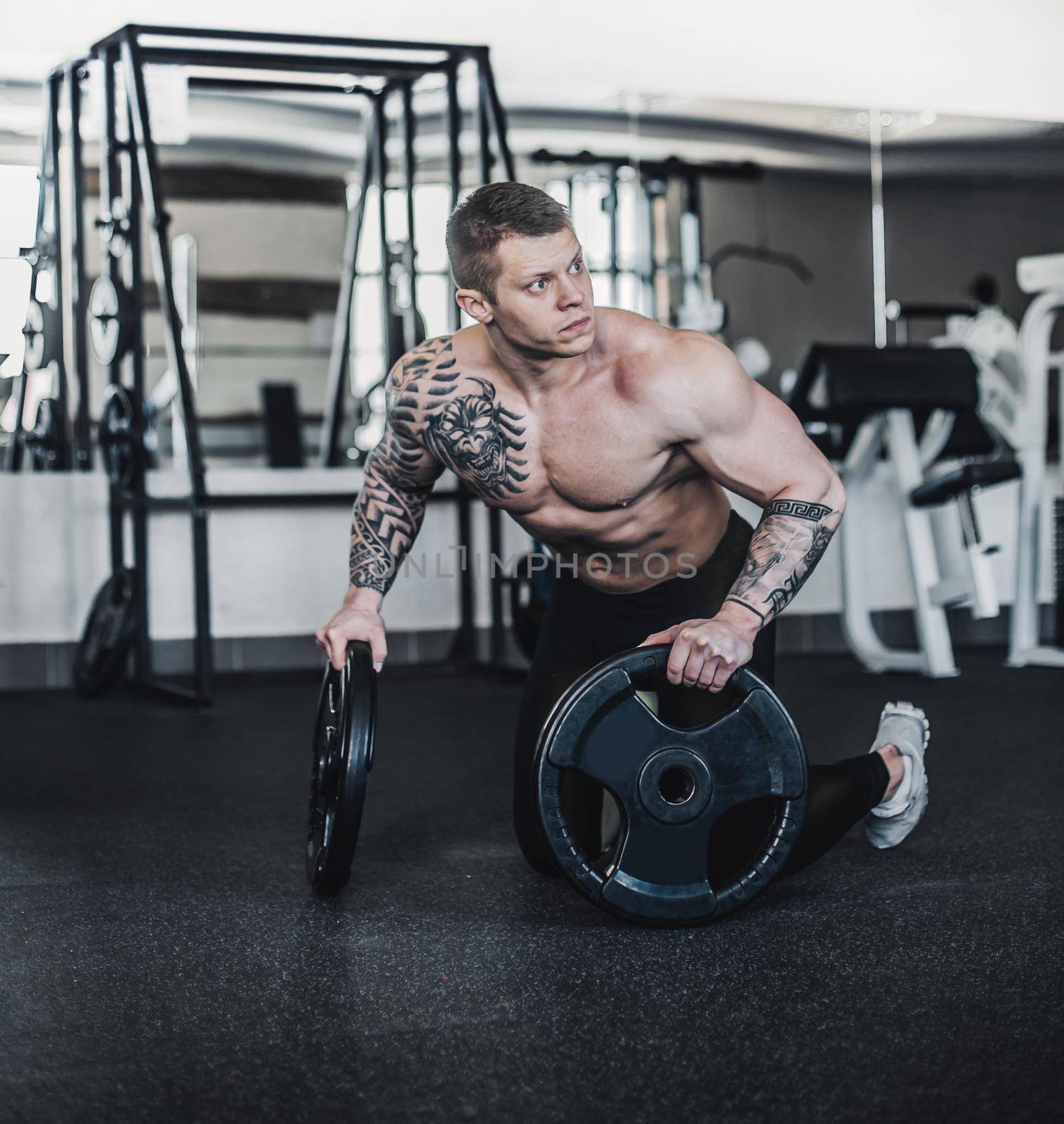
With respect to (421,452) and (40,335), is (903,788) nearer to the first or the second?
(421,452)

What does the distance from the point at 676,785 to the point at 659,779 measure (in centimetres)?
11

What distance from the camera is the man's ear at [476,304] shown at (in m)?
1.83

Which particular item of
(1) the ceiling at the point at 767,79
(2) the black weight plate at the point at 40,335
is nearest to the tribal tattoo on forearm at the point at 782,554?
(2) the black weight plate at the point at 40,335

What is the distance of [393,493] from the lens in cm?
211

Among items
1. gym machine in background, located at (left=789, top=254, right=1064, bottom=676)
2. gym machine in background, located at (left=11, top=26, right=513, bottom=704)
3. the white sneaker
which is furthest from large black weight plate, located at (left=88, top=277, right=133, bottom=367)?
the white sneaker

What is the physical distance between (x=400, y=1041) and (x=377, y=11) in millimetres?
4536

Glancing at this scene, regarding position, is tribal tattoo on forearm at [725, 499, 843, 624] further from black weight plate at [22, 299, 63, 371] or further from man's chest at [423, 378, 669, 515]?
black weight plate at [22, 299, 63, 371]

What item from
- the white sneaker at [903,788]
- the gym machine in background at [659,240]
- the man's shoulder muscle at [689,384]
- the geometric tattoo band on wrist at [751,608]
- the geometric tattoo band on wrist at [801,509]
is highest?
the gym machine in background at [659,240]

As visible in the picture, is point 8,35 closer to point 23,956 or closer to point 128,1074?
point 23,956

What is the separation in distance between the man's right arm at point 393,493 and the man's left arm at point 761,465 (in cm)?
39

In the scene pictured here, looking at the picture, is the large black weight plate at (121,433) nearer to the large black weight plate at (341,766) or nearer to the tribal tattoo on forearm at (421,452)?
the tribal tattoo on forearm at (421,452)

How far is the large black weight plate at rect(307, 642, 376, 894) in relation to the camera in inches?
69.0

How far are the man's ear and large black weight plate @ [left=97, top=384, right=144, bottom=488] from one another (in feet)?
8.08

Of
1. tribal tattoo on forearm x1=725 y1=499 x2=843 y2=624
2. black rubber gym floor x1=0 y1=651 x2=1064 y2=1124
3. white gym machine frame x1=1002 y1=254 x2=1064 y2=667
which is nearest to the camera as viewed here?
black rubber gym floor x1=0 y1=651 x2=1064 y2=1124
